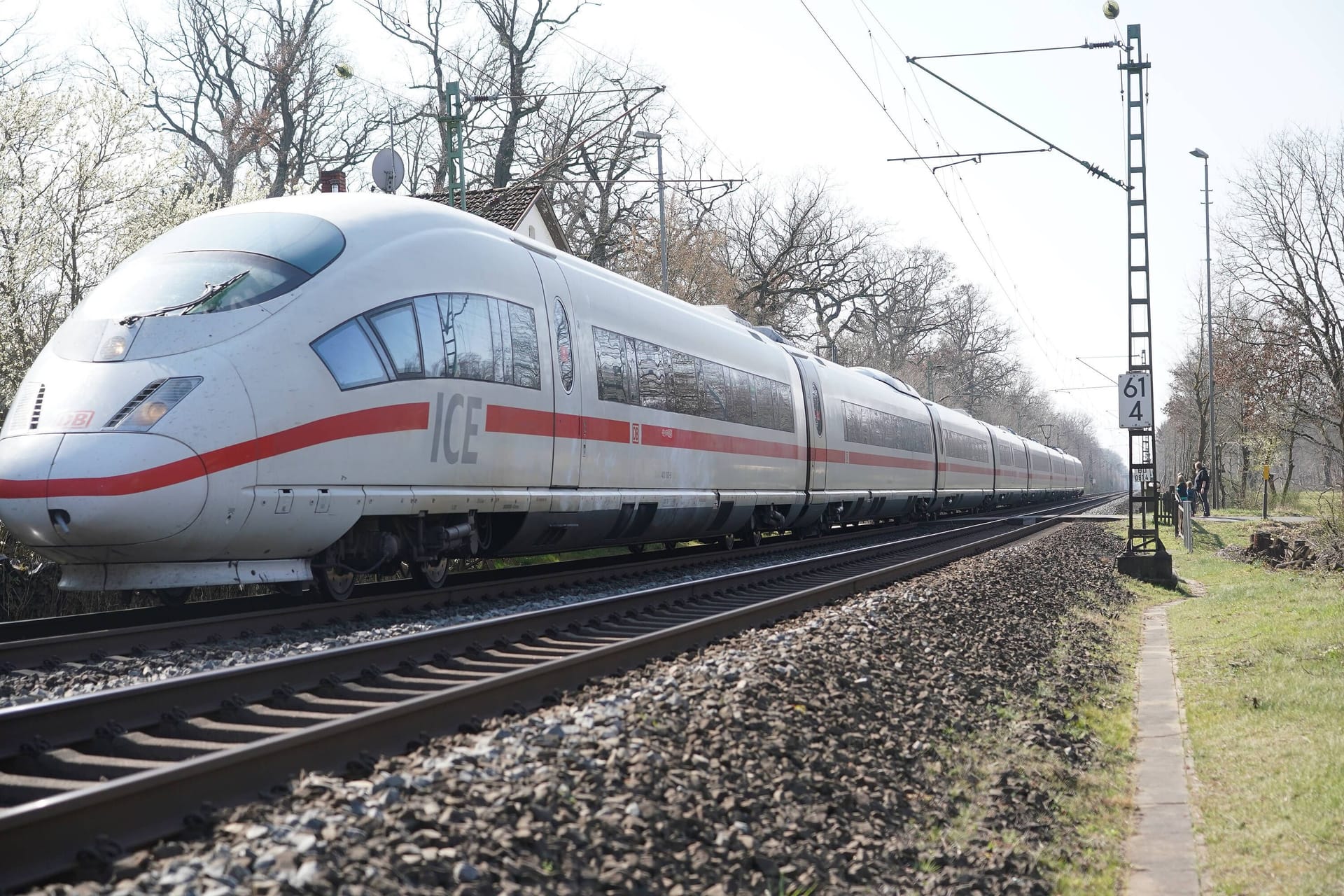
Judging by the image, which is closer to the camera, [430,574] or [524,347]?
[430,574]

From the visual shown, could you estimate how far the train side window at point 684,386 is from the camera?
13.3 m

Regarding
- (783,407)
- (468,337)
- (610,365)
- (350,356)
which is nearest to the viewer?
(350,356)

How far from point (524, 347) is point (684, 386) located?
3763 mm

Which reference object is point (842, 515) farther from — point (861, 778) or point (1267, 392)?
point (1267, 392)

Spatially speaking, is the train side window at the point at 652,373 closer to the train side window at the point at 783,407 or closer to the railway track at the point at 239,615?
the railway track at the point at 239,615

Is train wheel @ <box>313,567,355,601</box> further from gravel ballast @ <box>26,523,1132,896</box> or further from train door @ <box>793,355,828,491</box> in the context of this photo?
train door @ <box>793,355,828,491</box>

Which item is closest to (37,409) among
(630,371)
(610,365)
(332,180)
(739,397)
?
(610,365)

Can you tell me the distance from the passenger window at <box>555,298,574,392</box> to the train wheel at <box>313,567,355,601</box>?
2.83m

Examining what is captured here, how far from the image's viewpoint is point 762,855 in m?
3.93

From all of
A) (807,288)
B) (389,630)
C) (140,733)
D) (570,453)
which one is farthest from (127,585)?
(807,288)

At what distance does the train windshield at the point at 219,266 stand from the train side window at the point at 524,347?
75.6 inches

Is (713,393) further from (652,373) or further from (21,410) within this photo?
(21,410)

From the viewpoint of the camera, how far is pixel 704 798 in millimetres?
4234

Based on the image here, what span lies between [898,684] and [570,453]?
16.0 ft
